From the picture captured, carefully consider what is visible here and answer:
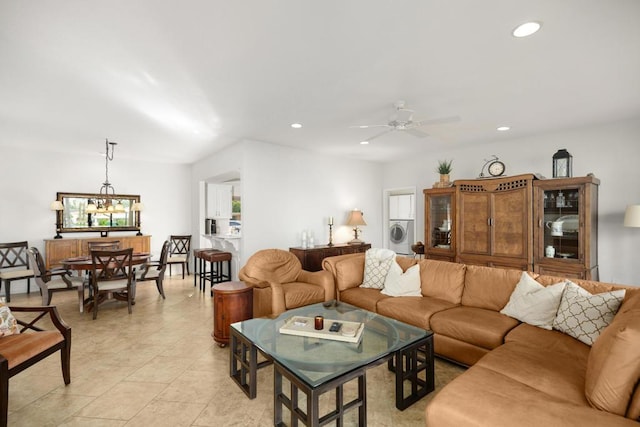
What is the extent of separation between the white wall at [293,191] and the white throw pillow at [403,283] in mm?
2258

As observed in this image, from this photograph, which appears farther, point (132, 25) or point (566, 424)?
point (132, 25)

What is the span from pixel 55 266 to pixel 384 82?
246 inches

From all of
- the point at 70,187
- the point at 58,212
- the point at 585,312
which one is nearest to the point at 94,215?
the point at 58,212

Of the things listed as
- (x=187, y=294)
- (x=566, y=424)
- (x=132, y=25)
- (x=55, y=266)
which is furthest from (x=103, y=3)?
(x=55, y=266)

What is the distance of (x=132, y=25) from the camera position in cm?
194

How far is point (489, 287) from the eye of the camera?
2986mm

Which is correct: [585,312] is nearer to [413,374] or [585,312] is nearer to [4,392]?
[413,374]

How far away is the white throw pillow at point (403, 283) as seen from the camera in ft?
11.2

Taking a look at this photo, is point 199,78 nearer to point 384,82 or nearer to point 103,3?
point 103,3

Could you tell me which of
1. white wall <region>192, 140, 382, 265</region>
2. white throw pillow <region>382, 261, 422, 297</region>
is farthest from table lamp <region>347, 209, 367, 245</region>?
white throw pillow <region>382, 261, 422, 297</region>

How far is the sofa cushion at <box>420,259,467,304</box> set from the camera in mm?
3217

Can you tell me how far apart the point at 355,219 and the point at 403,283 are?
270cm

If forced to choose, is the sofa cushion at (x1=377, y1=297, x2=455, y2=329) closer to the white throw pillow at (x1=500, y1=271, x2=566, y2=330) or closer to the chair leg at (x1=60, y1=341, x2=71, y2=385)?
the white throw pillow at (x1=500, y1=271, x2=566, y2=330)

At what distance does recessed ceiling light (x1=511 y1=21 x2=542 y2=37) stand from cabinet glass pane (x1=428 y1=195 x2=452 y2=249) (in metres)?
3.19
